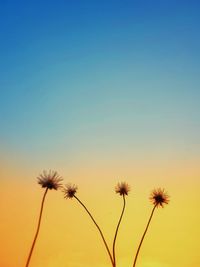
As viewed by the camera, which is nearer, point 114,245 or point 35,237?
point 35,237

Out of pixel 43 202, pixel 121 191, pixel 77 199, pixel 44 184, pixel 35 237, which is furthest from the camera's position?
pixel 121 191

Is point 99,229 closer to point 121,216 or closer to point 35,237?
point 121,216

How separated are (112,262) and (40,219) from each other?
908 inches

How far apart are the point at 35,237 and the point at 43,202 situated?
4.88m

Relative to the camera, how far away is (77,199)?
64062 mm

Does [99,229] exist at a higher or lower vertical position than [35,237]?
higher

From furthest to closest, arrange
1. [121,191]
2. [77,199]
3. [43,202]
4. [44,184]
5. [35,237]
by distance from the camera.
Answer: [121,191]
[77,199]
[44,184]
[43,202]
[35,237]

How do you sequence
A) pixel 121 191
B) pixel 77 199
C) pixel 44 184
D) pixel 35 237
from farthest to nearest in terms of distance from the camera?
pixel 121 191, pixel 77 199, pixel 44 184, pixel 35 237

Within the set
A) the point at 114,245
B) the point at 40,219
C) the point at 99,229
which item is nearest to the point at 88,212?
the point at 99,229

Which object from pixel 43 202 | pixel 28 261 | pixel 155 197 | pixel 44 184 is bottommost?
pixel 28 261

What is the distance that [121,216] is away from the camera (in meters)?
69.9

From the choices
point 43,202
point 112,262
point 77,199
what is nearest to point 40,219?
point 43,202

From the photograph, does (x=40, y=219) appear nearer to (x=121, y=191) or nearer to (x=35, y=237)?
(x=35, y=237)

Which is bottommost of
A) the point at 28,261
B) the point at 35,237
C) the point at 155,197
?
the point at 28,261
